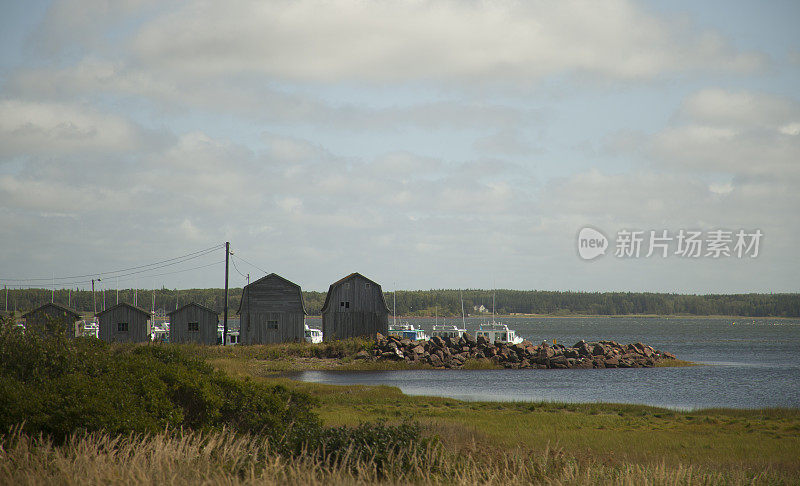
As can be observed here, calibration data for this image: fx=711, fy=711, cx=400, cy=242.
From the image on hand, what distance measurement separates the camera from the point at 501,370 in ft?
192

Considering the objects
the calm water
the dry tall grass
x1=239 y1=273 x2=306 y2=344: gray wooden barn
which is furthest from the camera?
x1=239 y1=273 x2=306 y2=344: gray wooden barn

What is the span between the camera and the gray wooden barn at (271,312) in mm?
65938

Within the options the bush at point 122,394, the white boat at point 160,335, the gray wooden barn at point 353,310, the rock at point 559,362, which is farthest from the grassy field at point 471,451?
the white boat at point 160,335

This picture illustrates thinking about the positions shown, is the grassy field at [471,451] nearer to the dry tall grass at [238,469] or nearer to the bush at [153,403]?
the dry tall grass at [238,469]

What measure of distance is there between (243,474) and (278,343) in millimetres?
55495

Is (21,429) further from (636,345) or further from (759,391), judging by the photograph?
(636,345)

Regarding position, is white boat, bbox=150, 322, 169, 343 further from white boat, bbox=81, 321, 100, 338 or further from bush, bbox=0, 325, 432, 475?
bush, bbox=0, 325, 432, 475

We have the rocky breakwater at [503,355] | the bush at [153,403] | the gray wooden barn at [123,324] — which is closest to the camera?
the bush at [153,403]

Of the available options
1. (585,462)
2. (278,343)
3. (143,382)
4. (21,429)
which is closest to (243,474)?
(21,429)

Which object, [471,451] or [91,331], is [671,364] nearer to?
[471,451]

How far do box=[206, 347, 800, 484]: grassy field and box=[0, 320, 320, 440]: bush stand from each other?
380 cm

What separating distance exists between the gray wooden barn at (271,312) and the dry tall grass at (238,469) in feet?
175

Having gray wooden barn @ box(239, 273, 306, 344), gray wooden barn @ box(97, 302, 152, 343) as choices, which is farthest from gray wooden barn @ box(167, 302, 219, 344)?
gray wooden barn @ box(239, 273, 306, 344)

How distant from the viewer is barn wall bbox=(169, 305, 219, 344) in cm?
6575
